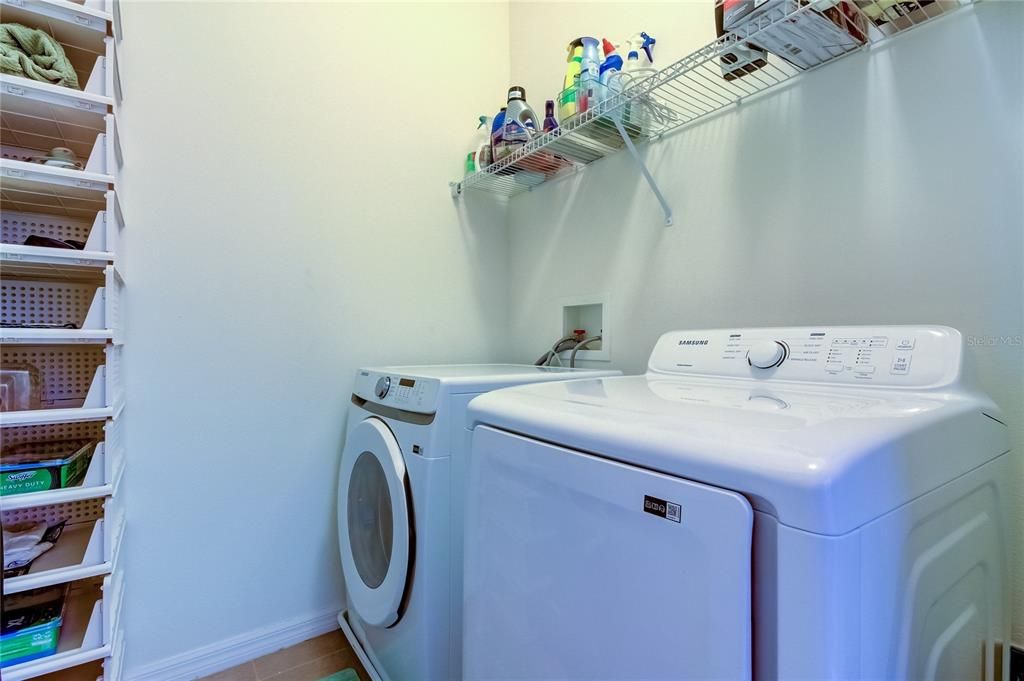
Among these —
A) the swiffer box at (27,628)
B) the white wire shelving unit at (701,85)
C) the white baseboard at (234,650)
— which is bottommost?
the white baseboard at (234,650)

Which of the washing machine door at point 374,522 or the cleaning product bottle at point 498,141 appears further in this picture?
the cleaning product bottle at point 498,141

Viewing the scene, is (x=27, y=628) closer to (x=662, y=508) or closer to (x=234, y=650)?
(x=234, y=650)

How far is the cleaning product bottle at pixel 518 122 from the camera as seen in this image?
1702 mm

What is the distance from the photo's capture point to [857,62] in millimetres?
1073

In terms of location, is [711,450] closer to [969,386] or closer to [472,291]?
[969,386]

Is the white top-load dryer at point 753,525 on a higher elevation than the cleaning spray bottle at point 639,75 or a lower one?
lower

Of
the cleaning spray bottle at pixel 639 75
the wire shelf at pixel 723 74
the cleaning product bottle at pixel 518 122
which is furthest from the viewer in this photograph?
the cleaning product bottle at pixel 518 122

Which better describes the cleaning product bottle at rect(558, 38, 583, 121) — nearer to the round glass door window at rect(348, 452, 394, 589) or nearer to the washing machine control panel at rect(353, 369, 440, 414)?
the washing machine control panel at rect(353, 369, 440, 414)

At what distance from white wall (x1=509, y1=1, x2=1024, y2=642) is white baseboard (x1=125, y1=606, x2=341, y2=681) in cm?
143

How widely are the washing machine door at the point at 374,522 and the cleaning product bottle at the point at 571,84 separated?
114cm

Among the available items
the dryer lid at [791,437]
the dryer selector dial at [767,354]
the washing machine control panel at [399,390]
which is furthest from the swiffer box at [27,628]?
the dryer selector dial at [767,354]

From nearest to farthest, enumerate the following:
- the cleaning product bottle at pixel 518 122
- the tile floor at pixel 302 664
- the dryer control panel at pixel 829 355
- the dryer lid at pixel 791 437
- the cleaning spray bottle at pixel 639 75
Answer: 1. the dryer lid at pixel 791 437
2. the dryer control panel at pixel 829 355
3. the cleaning spray bottle at pixel 639 75
4. the tile floor at pixel 302 664
5. the cleaning product bottle at pixel 518 122

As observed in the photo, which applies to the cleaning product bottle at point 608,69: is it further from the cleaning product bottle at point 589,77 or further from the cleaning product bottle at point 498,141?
the cleaning product bottle at point 498,141

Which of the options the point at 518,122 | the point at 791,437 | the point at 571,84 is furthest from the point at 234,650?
the point at 571,84
